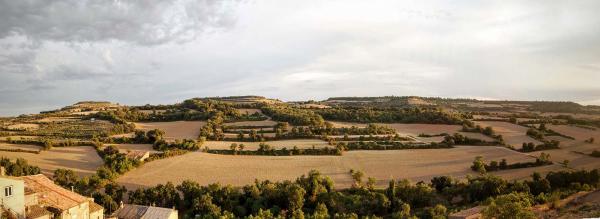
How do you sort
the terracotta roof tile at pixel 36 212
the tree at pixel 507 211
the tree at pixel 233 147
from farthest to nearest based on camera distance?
1. the tree at pixel 233 147
2. the terracotta roof tile at pixel 36 212
3. the tree at pixel 507 211

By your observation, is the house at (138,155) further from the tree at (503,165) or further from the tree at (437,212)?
the tree at (503,165)

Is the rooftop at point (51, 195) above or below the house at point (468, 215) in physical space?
above

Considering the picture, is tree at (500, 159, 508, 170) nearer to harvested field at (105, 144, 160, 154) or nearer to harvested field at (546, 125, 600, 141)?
harvested field at (546, 125, 600, 141)

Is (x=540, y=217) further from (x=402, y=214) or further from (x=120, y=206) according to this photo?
(x=120, y=206)

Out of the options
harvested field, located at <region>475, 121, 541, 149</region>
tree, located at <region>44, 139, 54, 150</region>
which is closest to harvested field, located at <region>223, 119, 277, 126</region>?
tree, located at <region>44, 139, 54, 150</region>

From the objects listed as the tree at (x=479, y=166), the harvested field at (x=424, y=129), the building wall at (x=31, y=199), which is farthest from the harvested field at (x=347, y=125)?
the building wall at (x=31, y=199)

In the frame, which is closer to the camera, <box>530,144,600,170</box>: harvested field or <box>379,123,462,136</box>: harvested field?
<box>530,144,600,170</box>: harvested field
